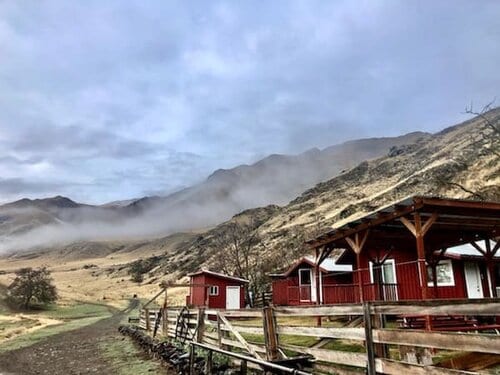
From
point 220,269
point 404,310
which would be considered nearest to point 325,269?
point 404,310

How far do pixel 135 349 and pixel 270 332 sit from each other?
1213 cm

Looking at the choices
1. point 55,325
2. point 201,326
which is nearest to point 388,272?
point 201,326

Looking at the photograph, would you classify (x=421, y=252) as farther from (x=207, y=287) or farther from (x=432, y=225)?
(x=207, y=287)

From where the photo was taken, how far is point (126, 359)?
1645cm

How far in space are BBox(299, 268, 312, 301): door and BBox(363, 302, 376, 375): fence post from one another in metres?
20.5

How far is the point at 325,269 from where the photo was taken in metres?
26.1

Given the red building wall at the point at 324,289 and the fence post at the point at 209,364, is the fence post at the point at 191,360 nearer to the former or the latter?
the fence post at the point at 209,364

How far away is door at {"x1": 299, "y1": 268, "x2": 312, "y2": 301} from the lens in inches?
1043

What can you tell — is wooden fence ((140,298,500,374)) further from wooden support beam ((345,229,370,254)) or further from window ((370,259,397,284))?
window ((370,259,397,284))

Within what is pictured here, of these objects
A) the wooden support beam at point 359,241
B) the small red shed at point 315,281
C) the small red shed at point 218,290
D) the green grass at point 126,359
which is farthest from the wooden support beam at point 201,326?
the small red shed at point 218,290

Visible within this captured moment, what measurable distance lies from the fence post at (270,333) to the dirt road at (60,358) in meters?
7.45

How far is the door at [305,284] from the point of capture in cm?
2648

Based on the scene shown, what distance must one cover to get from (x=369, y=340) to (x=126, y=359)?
1290cm

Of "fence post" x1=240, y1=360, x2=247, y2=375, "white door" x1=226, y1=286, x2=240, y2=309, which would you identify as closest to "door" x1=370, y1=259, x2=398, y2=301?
"fence post" x1=240, y1=360, x2=247, y2=375
